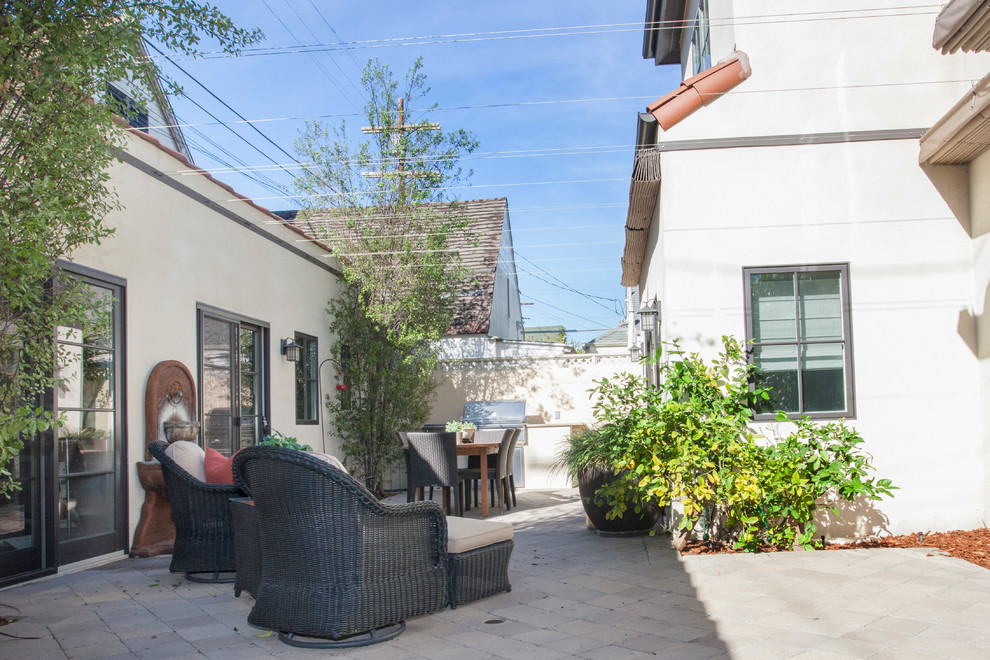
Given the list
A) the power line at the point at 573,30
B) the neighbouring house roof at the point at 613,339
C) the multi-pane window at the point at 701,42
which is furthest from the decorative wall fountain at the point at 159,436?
the neighbouring house roof at the point at 613,339

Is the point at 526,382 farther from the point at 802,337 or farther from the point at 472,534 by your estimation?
the point at 472,534

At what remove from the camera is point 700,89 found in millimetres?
5633

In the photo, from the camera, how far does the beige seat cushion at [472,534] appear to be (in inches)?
160

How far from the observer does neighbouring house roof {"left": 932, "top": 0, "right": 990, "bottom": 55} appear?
4.09m

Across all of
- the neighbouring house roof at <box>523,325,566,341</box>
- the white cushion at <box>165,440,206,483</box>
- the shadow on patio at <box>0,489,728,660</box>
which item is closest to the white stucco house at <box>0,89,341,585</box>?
the shadow on patio at <box>0,489,728,660</box>

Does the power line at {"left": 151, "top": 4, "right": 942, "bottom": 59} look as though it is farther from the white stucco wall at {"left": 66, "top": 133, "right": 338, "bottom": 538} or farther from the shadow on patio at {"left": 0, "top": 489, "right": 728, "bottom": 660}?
the shadow on patio at {"left": 0, "top": 489, "right": 728, "bottom": 660}

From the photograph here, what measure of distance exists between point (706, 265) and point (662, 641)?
2993 millimetres

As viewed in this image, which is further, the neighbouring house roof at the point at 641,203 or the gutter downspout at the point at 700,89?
the neighbouring house roof at the point at 641,203

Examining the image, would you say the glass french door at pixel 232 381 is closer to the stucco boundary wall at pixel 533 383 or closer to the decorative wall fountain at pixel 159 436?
the decorative wall fountain at pixel 159 436

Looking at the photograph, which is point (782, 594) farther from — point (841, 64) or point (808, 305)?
point (841, 64)

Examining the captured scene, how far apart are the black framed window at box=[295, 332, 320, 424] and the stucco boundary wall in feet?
6.90

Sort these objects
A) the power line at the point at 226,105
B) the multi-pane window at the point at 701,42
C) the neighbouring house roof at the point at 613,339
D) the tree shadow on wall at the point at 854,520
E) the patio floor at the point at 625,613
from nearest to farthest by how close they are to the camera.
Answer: the patio floor at the point at 625,613 < the tree shadow on wall at the point at 854,520 < the multi-pane window at the point at 701,42 < the power line at the point at 226,105 < the neighbouring house roof at the point at 613,339

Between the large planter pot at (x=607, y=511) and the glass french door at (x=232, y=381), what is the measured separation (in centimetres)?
Result: 342

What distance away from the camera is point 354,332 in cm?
1050
